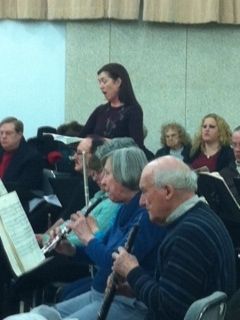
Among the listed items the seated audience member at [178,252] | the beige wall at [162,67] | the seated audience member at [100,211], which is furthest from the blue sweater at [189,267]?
the beige wall at [162,67]

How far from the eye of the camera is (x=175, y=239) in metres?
3.82

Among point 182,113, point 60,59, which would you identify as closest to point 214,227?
point 182,113

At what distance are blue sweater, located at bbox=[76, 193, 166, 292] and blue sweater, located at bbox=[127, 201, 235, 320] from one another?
37 centimetres

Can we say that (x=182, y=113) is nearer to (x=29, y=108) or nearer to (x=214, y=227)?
(x=29, y=108)

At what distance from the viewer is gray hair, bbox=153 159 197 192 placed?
3.97 meters

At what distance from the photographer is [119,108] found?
7.80 m

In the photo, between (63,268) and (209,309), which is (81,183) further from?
(209,309)

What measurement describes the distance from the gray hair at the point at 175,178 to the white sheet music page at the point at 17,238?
1.35m

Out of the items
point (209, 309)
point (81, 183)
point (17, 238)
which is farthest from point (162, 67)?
point (209, 309)

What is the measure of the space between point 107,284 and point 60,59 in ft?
23.0

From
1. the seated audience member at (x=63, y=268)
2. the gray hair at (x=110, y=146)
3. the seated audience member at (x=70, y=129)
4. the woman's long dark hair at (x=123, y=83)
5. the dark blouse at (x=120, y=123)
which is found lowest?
the seated audience member at (x=63, y=268)

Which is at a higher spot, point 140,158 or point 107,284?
point 140,158

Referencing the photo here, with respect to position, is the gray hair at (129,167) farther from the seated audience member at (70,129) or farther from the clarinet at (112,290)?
the seated audience member at (70,129)

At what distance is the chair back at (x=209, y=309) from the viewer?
3.25m
